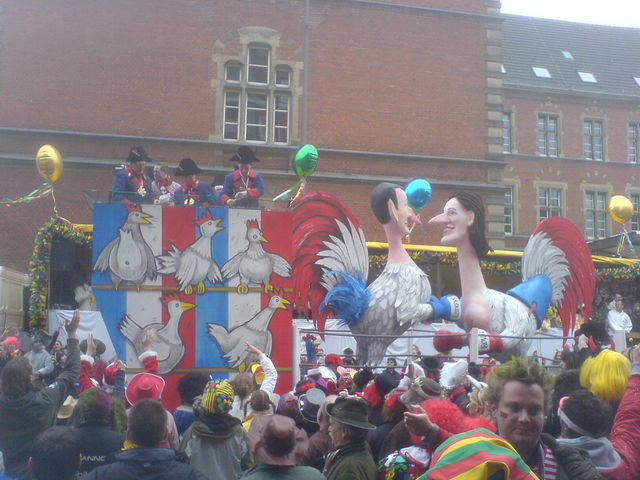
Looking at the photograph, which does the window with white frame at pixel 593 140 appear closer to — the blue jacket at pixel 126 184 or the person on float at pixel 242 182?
the person on float at pixel 242 182

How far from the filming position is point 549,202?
37219 millimetres

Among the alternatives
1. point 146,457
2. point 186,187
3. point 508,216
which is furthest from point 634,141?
point 146,457

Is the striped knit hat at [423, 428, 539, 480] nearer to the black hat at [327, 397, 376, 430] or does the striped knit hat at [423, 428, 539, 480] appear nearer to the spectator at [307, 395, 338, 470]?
the black hat at [327, 397, 376, 430]

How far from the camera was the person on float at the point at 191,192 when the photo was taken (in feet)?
31.1

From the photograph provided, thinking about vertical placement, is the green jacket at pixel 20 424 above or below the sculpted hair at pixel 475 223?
below

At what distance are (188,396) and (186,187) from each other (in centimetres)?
540

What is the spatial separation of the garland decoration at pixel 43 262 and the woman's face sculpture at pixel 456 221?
7.42 metres

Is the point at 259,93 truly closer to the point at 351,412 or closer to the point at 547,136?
the point at 547,136

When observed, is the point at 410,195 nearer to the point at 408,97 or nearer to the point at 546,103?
the point at 408,97

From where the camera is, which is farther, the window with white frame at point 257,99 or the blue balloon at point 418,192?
the window with white frame at point 257,99

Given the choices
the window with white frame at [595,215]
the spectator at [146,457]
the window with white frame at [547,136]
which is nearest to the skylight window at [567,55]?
the window with white frame at [547,136]

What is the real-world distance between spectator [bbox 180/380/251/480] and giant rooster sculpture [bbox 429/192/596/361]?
628cm

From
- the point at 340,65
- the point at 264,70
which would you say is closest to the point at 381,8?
the point at 340,65

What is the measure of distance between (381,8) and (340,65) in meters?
2.25
